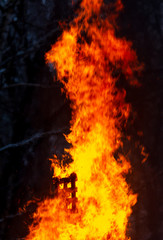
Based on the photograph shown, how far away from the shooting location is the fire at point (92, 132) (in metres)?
5.62

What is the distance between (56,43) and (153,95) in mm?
3016

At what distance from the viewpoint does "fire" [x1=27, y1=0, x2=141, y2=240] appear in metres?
5.62

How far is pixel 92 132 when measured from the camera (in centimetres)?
613

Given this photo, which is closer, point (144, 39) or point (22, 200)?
point (22, 200)

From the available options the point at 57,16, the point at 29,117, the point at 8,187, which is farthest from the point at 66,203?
the point at 57,16

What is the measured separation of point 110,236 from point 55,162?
2368 mm

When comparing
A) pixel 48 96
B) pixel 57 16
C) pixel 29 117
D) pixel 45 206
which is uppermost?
pixel 57 16

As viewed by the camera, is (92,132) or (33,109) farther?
(92,132)

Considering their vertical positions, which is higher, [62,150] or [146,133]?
[146,133]

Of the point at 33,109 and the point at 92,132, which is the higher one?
the point at 33,109

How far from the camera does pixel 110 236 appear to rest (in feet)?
19.6

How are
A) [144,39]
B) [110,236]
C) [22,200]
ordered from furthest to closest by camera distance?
[144,39] → [110,236] → [22,200]

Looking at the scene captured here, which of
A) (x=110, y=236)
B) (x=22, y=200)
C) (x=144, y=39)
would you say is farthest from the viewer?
(x=144, y=39)

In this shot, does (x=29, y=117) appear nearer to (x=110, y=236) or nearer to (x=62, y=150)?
(x=62, y=150)
